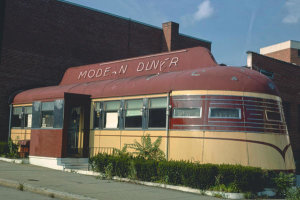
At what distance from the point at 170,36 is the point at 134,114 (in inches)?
609

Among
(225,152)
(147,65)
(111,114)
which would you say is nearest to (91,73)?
(147,65)

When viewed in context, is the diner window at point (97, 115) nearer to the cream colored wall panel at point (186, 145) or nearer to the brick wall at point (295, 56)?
the cream colored wall panel at point (186, 145)

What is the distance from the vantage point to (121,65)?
19.5 metres

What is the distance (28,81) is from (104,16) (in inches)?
291

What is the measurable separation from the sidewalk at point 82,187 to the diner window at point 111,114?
2726mm

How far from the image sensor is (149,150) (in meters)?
14.1

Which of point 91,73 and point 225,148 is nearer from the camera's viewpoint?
point 225,148

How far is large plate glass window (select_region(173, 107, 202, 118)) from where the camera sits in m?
13.3

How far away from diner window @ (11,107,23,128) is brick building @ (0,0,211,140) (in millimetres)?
1036

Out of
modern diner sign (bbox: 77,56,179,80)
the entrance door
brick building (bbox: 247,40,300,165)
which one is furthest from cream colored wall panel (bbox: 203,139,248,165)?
brick building (bbox: 247,40,300,165)

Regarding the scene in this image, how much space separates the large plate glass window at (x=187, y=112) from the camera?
43.7 ft

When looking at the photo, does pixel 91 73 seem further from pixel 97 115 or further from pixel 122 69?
pixel 97 115

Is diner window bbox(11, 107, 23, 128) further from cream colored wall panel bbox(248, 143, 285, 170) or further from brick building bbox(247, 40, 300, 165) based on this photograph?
cream colored wall panel bbox(248, 143, 285, 170)

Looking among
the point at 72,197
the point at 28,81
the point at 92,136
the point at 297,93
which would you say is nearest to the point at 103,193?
the point at 72,197
